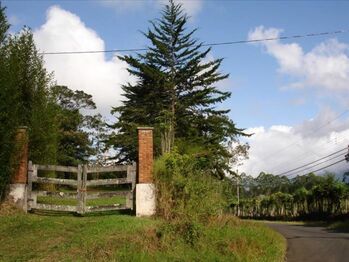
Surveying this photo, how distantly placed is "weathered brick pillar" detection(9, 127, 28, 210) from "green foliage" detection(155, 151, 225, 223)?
15.2 feet

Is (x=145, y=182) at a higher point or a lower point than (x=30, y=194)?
higher

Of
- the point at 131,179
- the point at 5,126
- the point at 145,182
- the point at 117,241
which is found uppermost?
the point at 5,126

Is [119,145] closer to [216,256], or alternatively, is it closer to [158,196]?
[158,196]

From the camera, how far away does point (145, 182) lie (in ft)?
50.6

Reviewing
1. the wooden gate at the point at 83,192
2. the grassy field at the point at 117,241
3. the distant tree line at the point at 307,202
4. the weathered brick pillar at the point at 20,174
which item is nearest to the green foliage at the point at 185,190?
the grassy field at the point at 117,241

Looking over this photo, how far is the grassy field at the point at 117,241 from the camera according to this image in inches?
407

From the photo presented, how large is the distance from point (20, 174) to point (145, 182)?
14.4 feet

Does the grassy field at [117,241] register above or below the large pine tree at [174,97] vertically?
below

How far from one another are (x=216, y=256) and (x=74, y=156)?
44.1 meters

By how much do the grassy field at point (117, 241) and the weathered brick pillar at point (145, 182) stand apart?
1.02 m

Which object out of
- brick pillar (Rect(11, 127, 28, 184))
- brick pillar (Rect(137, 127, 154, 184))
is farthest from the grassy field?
brick pillar (Rect(137, 127, 154, 184))

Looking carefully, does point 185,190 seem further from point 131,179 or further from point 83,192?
point 83,192

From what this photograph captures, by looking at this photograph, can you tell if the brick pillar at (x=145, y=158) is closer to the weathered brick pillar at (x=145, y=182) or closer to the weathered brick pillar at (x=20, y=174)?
the weathered brick pillar at (x=145, y=182)

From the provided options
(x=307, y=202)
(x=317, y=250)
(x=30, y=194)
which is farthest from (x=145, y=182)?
(x=307, y=202)
